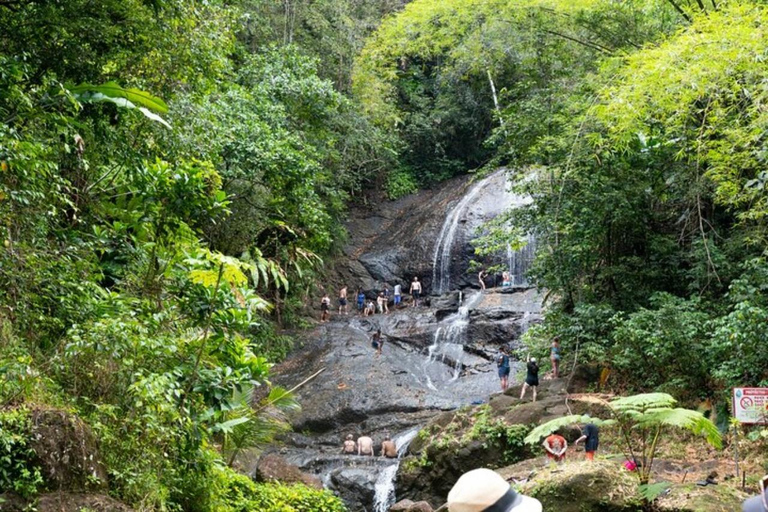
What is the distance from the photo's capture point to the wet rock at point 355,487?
1287 cm

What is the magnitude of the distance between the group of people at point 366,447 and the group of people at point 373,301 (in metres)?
10.1

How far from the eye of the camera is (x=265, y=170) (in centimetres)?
1595

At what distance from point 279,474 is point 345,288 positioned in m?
15.9

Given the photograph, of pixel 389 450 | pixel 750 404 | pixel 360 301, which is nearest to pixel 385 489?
pixel 389 450

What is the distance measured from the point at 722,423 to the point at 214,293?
868 cm

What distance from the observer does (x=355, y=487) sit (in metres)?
13.0

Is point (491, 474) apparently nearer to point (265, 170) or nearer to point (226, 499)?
point (226, 499)

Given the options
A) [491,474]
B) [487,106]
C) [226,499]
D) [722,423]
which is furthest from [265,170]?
[487,106]

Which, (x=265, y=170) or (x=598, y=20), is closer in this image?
(x=598, y=20)

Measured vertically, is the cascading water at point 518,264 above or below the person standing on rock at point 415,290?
above

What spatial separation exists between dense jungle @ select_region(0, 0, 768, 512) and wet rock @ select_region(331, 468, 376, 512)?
0.17 feet

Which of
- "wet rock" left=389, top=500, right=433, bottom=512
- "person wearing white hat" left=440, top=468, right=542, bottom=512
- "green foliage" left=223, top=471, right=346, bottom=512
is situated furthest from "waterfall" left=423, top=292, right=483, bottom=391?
"person wearing white hat" left=440, top=468, right=542, bottom=512

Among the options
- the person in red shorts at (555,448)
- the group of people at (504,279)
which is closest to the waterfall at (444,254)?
the group of people at (504,279)

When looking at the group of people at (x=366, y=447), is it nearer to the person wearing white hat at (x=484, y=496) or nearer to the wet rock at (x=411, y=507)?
the wet rock at (x=411, y=507)
